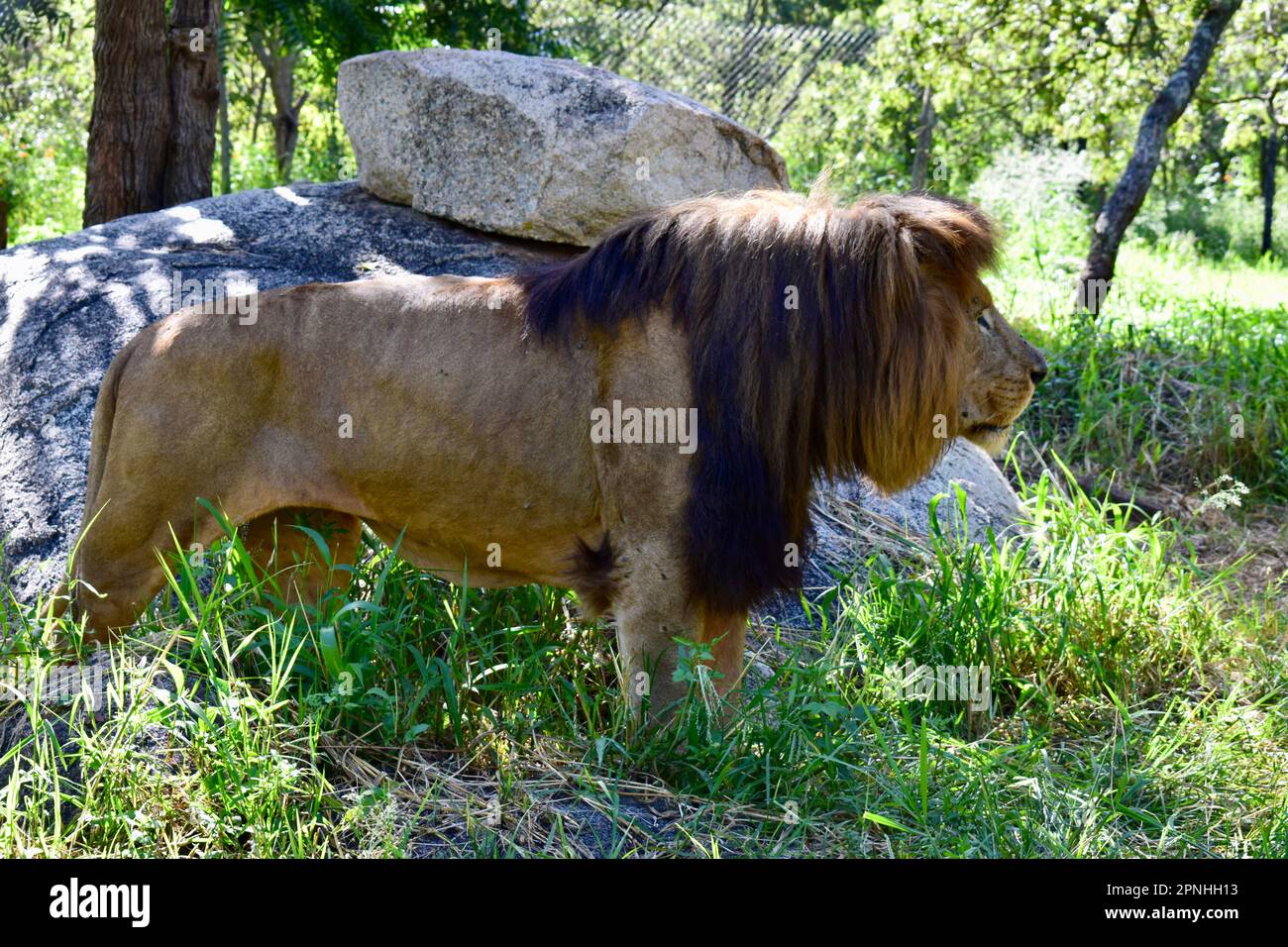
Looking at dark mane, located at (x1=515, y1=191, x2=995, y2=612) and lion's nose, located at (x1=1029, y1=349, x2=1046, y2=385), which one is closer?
dark mane, located at (x1=515, y1=191, x2=995, y2=612)

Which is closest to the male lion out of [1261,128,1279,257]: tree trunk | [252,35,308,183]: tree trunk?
[252,35,308,183]: tree trunk

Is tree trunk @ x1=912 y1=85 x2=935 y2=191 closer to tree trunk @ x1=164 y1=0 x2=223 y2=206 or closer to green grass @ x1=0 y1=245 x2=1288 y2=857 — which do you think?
tree trunk @ x1=164 y1=0 x2=223 y2=206

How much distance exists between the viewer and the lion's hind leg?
362 centimetres

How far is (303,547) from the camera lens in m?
3.70

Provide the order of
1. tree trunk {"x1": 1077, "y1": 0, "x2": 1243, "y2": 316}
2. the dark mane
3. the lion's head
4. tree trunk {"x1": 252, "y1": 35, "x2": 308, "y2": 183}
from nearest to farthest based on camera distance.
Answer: the dark mane, the lion's head, tree trunk {"x1": 1077, "y1": 0, "x2": 1243, "y2": 316}, tree trunk {"x1": 252, "y1": 35, "x2": 308, "y2": 183}

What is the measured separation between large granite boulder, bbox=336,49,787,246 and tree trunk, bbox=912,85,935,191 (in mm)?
6556

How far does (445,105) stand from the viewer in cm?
540

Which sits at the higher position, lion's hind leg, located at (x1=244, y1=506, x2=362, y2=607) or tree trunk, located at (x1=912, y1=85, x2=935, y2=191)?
tree trunk, located at (x1=912, y1=85, x2=935, y2=191)

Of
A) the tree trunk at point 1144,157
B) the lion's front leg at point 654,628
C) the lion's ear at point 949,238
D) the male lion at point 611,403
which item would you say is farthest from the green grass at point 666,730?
the tree trunk at point 1144,157

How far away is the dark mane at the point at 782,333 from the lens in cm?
320

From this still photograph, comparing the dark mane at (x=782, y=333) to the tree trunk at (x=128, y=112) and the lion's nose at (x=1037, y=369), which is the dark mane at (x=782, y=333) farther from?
the tree trunk at (x=128, y=112)

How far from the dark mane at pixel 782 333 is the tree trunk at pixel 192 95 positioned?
356cm

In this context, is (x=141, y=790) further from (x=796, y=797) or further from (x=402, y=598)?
(x=796, y=797)
